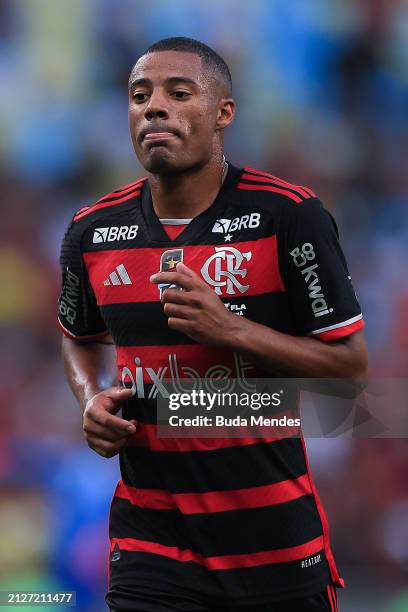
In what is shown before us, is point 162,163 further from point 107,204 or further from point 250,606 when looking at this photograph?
point 250,606

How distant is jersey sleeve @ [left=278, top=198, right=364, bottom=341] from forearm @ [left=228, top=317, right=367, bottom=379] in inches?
1.6

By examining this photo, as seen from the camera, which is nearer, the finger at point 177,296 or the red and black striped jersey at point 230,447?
the finger at point 177,296

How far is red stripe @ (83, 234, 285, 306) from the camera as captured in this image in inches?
99.9

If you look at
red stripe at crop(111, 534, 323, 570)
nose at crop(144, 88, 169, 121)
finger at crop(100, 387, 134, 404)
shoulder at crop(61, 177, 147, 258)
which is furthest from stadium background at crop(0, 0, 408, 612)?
nose at crop(144, 88, 169, 121)

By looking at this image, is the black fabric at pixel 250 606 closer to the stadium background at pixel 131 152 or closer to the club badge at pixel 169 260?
the club badge at pixel 169 260

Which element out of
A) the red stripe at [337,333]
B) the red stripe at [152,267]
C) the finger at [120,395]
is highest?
the red stripe at [152,267]

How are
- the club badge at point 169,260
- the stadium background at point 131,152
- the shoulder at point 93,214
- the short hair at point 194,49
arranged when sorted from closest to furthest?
the club badge at point 169,260 → the short hair at point 194,49 → the shoulder at point 93,214 → the stadium background at point 131,152

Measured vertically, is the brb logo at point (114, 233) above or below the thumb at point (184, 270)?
above

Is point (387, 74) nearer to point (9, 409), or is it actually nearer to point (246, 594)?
point (9, 409)

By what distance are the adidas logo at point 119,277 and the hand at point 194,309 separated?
0.36 metres

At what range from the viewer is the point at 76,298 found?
296 cm

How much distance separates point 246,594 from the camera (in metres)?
2.49

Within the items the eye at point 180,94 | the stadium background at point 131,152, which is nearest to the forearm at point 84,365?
the eye at point 180,94

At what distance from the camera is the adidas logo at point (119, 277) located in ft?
8.75
